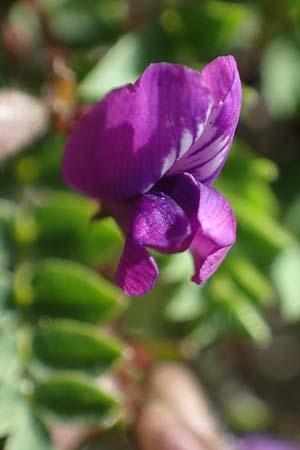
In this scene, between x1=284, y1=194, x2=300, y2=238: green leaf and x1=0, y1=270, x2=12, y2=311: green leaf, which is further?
x1=284, y1=194, x2=300, y2=238: green leaf

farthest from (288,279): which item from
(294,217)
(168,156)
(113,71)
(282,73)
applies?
(168,156)

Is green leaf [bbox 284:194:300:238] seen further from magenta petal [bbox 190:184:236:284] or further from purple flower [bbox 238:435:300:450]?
magenta petal [bbox 190:184:236:284]

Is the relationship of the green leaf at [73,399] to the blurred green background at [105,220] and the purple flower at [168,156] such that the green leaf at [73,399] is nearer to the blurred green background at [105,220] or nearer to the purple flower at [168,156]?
the blurred green background at [105,220]

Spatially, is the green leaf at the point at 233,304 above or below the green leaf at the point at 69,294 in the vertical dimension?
below

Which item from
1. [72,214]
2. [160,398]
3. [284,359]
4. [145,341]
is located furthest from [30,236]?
[284,359]

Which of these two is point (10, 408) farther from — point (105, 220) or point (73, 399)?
point (105, 220)

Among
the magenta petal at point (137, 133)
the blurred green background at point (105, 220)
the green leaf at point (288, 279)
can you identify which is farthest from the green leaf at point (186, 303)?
the magenta petal at point (137, 133)

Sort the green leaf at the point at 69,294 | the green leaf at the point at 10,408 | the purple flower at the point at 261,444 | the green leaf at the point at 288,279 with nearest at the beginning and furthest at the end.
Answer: the green leaf at the point at 10,408 < the green leaf at the point at 69,294 < the green leaf at the point at 288,279 < the purple flower at the point at 261,444

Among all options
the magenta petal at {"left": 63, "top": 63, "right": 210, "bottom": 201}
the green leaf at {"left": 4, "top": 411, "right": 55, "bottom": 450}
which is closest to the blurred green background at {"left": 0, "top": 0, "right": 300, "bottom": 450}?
the green leaf at {"left": 4, "top": 411, "right": 55, "bottom": 450}

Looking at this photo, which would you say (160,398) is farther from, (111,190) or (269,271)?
(111,190)
